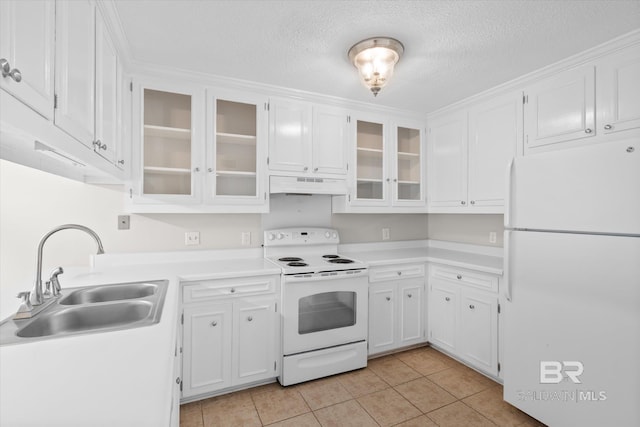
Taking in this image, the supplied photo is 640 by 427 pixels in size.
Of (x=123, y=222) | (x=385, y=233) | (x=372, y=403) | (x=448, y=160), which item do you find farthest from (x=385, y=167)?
(x=123, y=222)

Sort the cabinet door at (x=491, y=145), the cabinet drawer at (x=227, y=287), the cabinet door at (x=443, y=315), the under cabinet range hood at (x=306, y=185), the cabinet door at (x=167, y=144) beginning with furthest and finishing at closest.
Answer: the cabinet door at (x=443, y=315) < the under cabinet range hood at (x=306, y=185) < the cabinet door at (x=491, y=145) < the cabinet door at (x=167, y=144) < the cabinet drawer at (x=227, y=287)

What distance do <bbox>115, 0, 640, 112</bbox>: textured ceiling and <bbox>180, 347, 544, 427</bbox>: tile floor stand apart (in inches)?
93.2

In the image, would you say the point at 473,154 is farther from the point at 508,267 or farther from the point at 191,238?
the point at 191,238

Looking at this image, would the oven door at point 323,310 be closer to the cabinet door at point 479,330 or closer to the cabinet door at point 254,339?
the cabinet door at point 254,339

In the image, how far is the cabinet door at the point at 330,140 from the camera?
277 centimetres

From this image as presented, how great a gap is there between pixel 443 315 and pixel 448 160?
4.82 ft

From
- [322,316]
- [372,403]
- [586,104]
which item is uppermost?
[586,104]

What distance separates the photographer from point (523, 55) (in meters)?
2.06

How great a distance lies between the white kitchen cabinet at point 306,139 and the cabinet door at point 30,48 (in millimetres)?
1682

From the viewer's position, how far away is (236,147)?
250cm

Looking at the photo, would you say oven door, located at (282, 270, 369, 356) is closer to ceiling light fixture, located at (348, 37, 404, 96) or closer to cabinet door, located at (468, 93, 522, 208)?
cabinet door, located at (468, 93, 522, 208)

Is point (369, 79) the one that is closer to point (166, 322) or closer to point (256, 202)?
point (256, 202)

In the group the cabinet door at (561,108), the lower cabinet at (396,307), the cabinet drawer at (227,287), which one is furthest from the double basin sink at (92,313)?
the cabinet door at (561,108)

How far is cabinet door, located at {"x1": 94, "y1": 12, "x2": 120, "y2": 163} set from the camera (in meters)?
1.47
